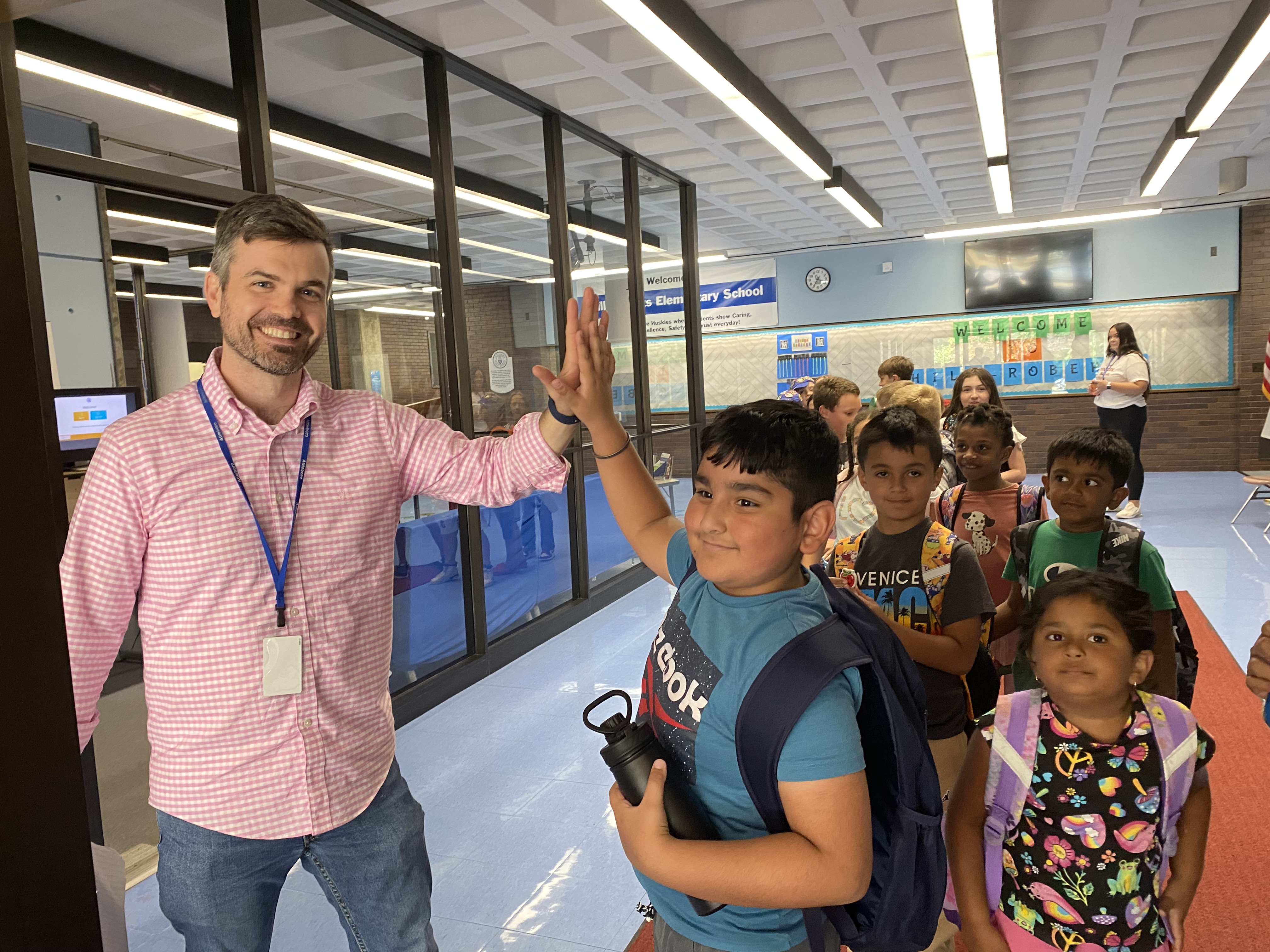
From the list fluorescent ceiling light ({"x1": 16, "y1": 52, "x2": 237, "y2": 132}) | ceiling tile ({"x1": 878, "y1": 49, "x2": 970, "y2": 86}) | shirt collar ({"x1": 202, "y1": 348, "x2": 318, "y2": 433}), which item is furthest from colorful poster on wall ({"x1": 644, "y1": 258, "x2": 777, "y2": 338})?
shirt collar ({"x1": 202, "y1": 348, "x2": 318, "y2": 433})

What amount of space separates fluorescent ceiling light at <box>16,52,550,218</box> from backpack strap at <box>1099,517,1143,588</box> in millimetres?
3298

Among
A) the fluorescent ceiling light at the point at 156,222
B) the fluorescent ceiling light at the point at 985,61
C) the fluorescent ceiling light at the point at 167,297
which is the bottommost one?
the fluorescent ceiling light at the point at 167,297

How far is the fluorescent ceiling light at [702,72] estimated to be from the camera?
3703mm

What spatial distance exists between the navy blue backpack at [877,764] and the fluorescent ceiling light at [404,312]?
391 centimetres

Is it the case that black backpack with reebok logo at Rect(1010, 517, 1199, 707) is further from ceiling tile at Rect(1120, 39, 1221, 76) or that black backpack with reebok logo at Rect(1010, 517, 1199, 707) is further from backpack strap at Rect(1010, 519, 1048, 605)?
ceiling tile at Rect(1120, 39, 1221, 76)

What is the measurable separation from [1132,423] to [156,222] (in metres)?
8.82

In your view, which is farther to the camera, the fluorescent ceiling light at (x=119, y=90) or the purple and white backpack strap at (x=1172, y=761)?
the fluorescent ceiling light at (x=119, y=90)

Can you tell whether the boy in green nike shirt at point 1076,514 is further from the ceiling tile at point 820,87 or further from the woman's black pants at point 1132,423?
the woman's black pants at point 1132,423

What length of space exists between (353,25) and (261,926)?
3959 mm

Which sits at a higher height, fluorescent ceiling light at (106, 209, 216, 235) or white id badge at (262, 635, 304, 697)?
fluorescent ceiling light at (106, 209, 216, 235)

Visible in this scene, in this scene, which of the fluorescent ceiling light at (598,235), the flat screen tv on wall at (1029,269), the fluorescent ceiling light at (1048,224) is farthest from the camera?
the flat screen tv on wall at (1029,269)

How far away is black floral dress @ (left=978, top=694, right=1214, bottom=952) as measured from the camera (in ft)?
4.72

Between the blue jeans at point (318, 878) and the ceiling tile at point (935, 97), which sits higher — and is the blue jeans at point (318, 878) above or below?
below

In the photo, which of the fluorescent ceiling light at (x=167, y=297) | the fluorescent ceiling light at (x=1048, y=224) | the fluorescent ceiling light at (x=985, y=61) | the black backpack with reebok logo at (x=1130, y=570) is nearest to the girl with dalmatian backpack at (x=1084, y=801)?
the black backpack with reebok logo at (x=1130, y=570)
